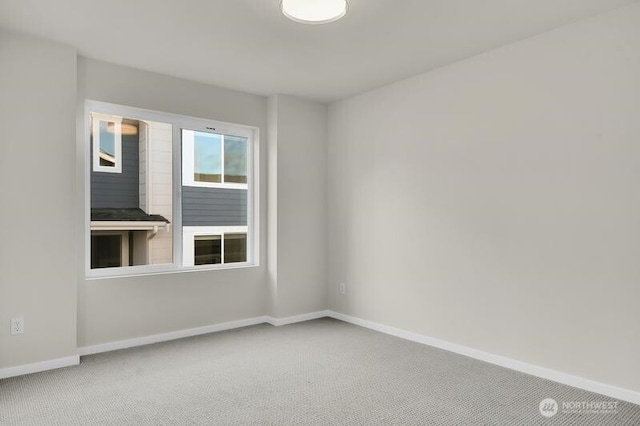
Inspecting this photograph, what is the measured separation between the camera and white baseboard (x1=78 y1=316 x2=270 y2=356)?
3.60 meters

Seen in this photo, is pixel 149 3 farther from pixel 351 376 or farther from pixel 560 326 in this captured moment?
pixel 560 326

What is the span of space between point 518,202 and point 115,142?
359 centimetres

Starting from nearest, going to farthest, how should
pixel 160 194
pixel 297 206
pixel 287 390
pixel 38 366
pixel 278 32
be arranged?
pixel 287 390
pixel 278 32
pixel 38 366
pixel 160 194
pixel 297 206

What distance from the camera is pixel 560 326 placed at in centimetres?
299

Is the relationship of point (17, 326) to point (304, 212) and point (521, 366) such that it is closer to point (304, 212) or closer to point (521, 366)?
point (304, 212)

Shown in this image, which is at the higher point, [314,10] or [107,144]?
[314,10]

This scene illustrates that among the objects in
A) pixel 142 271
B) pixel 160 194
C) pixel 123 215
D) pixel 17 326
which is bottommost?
pixel 17 326

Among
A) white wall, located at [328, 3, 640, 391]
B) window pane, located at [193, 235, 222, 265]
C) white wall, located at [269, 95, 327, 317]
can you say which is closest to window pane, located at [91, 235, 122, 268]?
window pane, located at [193, 235, 222, 265]

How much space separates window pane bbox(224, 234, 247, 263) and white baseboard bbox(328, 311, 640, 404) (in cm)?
163

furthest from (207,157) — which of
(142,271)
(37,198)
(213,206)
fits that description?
(37,198)

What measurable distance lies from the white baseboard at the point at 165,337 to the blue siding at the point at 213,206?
1.08m

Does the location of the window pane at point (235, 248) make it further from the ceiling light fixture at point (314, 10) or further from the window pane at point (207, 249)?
the ceiling light fixture at point (314, 10)

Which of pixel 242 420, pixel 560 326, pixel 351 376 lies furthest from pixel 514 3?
pixel 242 420

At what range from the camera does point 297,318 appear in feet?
15.6
